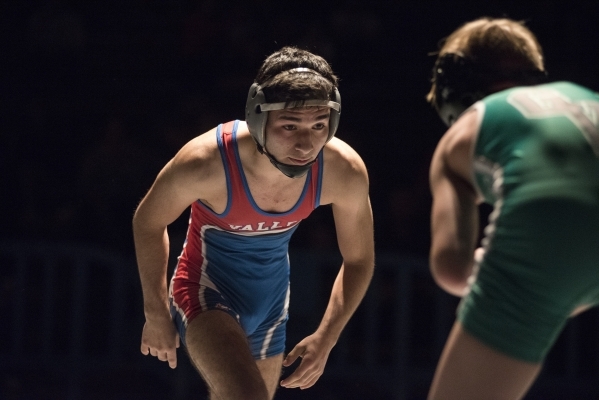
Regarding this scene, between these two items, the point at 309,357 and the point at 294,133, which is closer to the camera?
the point at 294,133

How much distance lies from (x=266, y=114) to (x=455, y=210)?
4.25 feet

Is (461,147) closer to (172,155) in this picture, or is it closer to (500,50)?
(500,50)

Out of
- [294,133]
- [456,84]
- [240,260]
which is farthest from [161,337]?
[456,84]

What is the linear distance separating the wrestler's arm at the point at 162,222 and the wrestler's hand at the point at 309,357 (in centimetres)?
48

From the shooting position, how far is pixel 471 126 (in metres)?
2.17

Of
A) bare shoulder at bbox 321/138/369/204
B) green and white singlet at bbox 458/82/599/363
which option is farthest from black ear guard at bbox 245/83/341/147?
green and white singlet at bbox 458/82/599/363

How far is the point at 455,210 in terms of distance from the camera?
2100 millimetres

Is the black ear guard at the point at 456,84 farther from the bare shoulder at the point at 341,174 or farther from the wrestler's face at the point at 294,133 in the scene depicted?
the bare shoulder at the point at 341,174

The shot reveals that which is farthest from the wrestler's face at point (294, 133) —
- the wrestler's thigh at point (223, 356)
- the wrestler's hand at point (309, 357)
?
the wrestler's hand at point (309, 357)

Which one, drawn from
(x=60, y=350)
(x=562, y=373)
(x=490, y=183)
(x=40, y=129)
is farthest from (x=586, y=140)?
(x=40, y=129)

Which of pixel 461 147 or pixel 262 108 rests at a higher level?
pixel 461 147

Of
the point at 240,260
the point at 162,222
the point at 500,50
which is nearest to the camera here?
the point at 500,50

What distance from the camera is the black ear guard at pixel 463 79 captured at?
235 cm

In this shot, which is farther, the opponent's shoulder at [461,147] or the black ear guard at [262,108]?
the black ear guard at [262,108]
